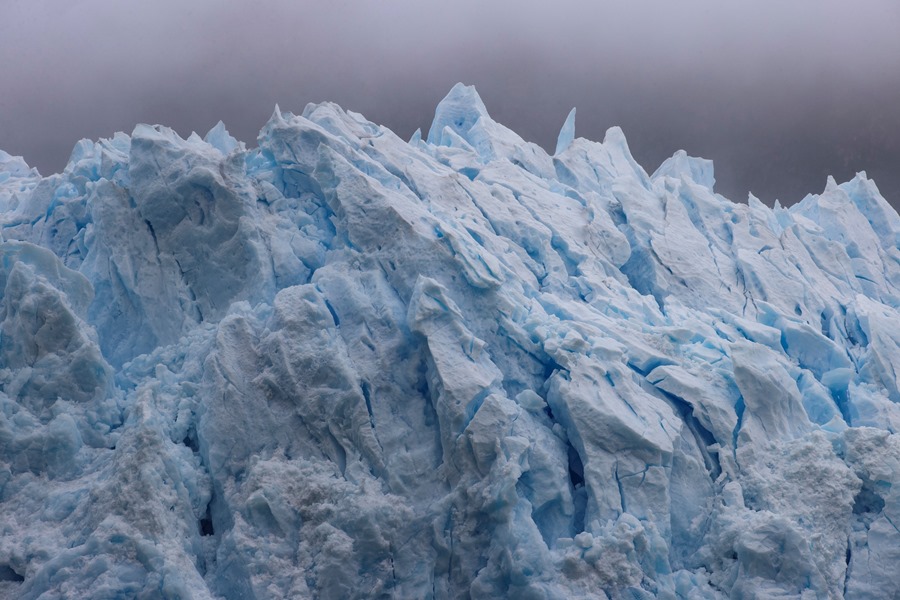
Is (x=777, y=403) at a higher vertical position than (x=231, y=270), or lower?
lower

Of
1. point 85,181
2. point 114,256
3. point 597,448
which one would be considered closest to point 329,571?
point 597,448

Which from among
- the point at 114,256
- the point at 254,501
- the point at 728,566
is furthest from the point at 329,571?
the point at 114,256

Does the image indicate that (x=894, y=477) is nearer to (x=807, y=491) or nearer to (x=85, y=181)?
(x=807, y=491)

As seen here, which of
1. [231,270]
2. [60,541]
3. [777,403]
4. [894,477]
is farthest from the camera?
[231,270]

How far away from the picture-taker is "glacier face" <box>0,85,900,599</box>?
17.0 feet

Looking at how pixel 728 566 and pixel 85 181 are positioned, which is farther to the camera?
pixel 85 181

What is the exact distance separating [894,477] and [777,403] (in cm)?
93

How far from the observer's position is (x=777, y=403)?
20.1 feet

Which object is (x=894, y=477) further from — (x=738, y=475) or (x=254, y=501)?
(x=254, y=501)

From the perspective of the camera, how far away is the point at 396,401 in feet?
19.3

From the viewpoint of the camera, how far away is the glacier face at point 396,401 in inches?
204

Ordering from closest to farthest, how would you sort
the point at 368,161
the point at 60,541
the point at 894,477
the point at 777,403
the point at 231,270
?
the point at 60,541 < the point at 894,477 < the point at 777,403 < the point at 231,270 < the point at 368,161

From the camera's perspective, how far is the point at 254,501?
527cm

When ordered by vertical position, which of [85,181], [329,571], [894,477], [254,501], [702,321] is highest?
[85,181]
